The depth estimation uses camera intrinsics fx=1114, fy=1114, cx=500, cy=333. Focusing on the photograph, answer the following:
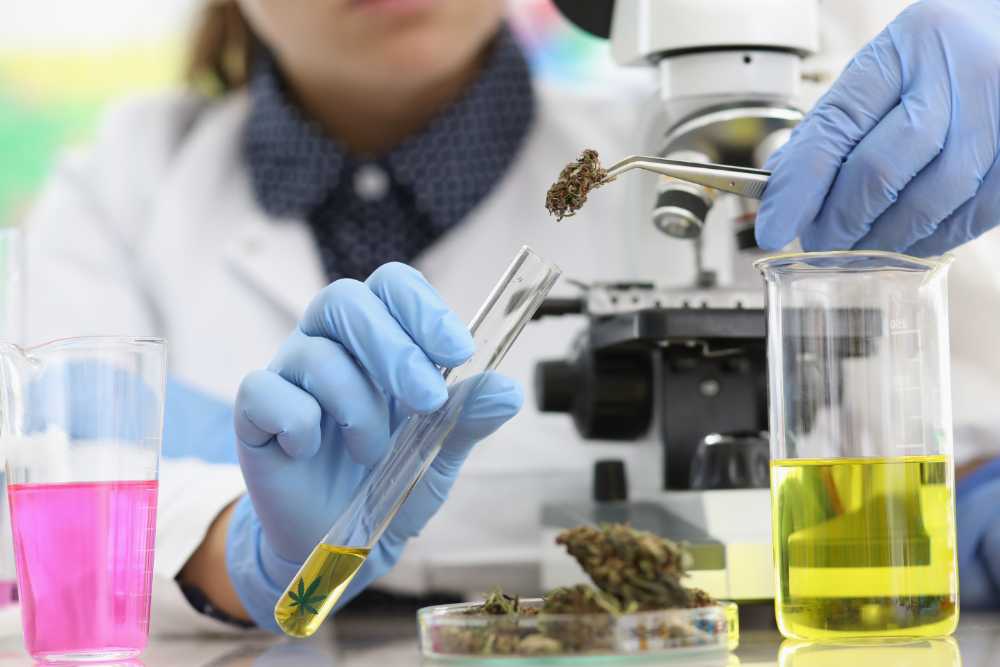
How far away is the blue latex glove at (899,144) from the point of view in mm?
876

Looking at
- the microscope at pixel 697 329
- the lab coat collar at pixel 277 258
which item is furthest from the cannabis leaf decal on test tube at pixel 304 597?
the lab coat collar at pixel 277 258

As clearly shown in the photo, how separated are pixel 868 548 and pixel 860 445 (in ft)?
0.22

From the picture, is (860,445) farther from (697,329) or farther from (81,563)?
(81,563)

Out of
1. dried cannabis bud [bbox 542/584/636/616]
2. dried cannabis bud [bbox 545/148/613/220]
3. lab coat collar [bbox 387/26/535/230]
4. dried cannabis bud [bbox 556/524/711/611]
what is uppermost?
lab coat collar [bbox 387/26/535/230]

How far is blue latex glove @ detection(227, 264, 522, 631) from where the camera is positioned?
80cm

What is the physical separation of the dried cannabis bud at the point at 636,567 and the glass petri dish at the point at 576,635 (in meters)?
0.01

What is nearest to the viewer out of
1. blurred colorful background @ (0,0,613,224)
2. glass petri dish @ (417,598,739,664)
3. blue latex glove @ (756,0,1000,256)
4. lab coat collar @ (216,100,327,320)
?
glass petri dish @ (417,598,739,664)

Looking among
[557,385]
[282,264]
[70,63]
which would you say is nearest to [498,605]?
[557,385]

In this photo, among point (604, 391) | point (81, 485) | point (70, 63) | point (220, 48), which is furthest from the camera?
point (70, 63)

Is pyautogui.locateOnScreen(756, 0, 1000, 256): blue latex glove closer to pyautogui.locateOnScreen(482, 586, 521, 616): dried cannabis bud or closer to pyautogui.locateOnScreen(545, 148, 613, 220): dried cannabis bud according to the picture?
pyautogui.locateOnScreen(545, 148, 613, 220): dried cannabis bud

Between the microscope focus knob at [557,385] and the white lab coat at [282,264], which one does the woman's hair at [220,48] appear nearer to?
the white lab coat at [282,264]

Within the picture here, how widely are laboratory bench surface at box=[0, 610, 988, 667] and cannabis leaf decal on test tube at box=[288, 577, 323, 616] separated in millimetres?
49

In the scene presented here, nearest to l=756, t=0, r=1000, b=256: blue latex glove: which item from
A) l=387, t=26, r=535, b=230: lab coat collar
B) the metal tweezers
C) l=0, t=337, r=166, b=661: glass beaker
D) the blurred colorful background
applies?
the metal tweezers

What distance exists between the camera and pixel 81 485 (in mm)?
757
